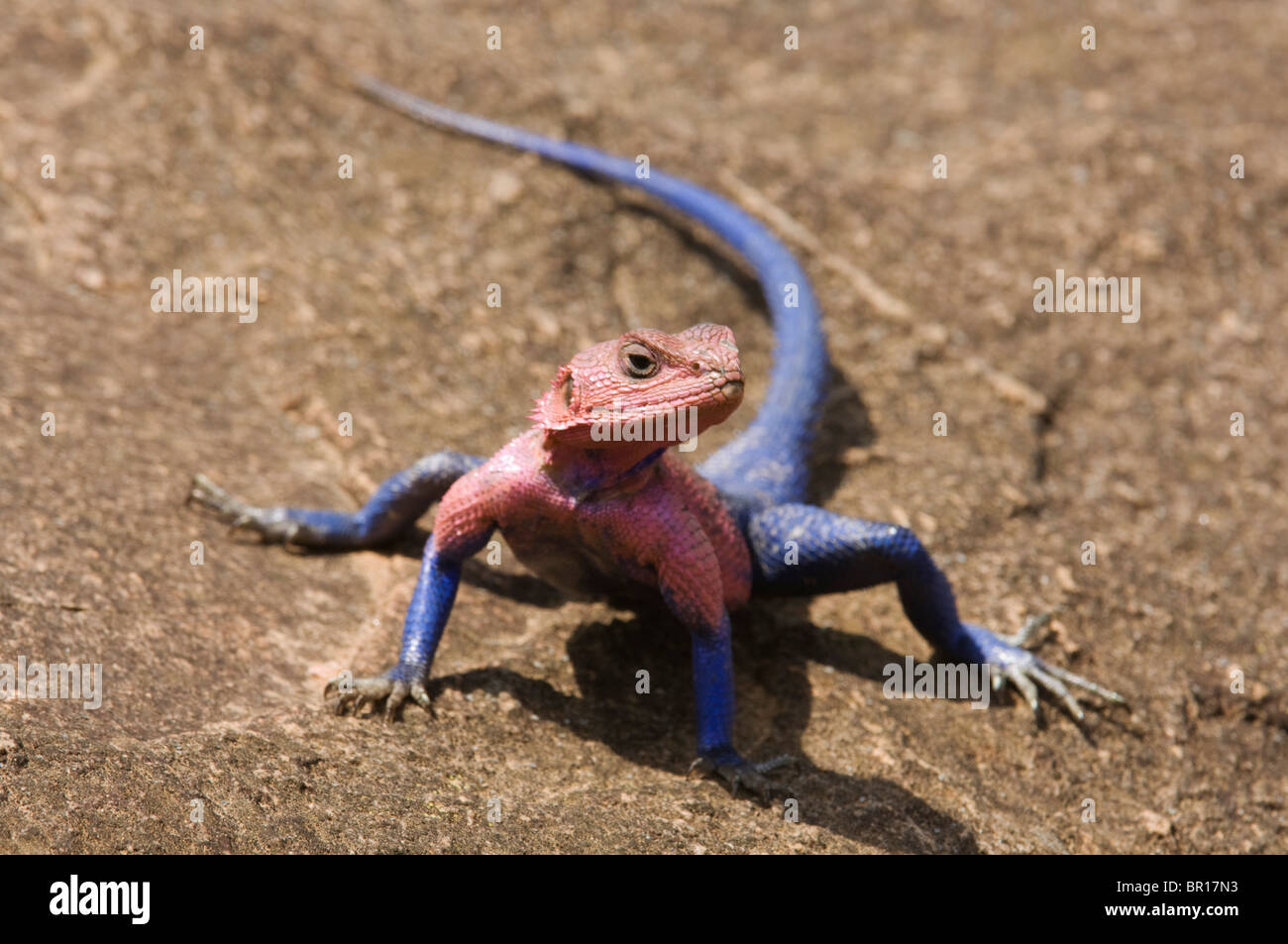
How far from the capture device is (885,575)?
199 inches

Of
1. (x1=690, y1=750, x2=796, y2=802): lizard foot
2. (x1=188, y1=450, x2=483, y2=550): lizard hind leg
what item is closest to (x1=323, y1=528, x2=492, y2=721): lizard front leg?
(x1=188, y1=450, x2=483, y2=550): lizard hind leg

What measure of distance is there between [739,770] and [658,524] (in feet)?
2.83

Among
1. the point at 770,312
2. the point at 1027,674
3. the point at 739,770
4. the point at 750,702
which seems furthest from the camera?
the point at 770,312

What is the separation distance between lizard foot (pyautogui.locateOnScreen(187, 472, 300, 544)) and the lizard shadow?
107 centimetres

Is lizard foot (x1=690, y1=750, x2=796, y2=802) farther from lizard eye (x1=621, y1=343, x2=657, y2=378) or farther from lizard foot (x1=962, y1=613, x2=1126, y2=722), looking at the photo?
lizard eye (x1=621, y1=343, x2=657, y2=378)

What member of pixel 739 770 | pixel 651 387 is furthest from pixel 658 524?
pixel 739 770

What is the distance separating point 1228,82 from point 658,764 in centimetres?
714

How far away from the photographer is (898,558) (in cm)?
498

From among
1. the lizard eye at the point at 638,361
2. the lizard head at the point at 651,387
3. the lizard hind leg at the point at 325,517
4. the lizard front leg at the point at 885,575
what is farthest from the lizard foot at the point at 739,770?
the lizard hind leg at the point at 325,517

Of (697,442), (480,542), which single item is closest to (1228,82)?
(697,442)

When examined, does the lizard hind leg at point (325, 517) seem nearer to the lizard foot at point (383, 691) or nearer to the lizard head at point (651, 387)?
the lizard foot at point (383, 691)

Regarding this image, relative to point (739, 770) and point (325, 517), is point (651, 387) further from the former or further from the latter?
point (325, 517)

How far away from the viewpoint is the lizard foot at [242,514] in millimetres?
5266
